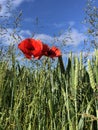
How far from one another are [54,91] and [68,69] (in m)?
0.16

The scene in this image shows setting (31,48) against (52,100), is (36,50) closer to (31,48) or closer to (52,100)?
(31,48)

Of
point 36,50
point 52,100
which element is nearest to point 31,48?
point 36,50

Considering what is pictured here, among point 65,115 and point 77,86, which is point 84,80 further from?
point 65,115

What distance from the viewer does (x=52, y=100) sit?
225cm

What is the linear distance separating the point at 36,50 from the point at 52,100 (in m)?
0.30

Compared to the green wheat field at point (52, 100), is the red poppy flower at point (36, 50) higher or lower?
higher

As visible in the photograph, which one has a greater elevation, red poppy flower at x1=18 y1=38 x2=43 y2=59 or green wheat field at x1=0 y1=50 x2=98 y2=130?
red poppy flower at x1=18 y1=38 x2=43 y2=59

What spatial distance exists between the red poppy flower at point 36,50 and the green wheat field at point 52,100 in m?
0.04

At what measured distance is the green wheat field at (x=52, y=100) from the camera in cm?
217

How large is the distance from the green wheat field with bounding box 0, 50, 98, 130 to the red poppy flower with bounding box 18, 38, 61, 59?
0.15 ft

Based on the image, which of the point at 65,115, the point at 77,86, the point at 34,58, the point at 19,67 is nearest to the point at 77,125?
the point at 65,115

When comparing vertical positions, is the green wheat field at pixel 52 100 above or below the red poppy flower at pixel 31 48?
below

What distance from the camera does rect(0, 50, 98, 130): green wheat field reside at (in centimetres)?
217

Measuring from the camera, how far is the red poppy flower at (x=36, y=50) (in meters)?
2.29
